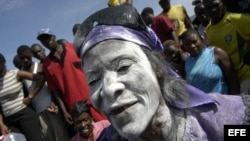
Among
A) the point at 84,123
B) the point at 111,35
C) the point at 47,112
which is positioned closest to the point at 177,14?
the point at 47,112

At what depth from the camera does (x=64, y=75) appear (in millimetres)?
4145

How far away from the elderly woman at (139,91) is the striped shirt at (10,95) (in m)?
2.96

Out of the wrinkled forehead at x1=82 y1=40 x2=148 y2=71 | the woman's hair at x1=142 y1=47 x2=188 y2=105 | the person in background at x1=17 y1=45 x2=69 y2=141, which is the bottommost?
the person in background at x1=17 y1=45 x2=69 y2=141

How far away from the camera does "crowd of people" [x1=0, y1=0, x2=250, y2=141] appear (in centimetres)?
149

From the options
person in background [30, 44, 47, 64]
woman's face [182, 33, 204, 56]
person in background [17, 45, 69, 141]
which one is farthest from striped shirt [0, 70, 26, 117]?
woman's face [182, 33, 204, 56]

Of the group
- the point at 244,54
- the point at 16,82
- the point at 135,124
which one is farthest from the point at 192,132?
the point at 16,82

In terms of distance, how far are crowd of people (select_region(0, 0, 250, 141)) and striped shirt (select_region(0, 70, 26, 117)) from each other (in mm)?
10

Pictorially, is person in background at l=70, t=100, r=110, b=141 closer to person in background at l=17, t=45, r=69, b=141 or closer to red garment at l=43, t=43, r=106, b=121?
red garment at l=43, t=43, r=106, b=121

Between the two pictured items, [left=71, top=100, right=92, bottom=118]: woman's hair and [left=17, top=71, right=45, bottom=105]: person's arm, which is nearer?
[left=71, top=100, right=92, bottom=118]: woman's hair

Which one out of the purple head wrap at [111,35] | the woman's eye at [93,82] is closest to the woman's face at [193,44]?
the purple head wrap at [111,35]

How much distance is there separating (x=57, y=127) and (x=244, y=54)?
213 centimetres

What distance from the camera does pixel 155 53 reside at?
5.32 feet

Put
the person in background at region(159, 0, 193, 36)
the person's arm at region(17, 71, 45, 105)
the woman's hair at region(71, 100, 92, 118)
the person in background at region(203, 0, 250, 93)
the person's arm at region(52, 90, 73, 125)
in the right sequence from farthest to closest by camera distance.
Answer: the person in background at region(159, 0, 193, 36) → the person's arm at region(17, 71, 45, 105) → the person's arm at region(52, 90, 73, 125) → the woman's hair at region(71, 100, 92, 118) → the person in background at region(203, 0, 250, 93)

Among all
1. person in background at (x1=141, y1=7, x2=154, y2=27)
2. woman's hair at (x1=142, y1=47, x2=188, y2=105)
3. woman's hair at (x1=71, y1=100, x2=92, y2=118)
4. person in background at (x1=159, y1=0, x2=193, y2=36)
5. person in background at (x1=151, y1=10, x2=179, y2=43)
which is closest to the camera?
woman's hair at (x1=142, y1=47, x2=188, y2=105)
